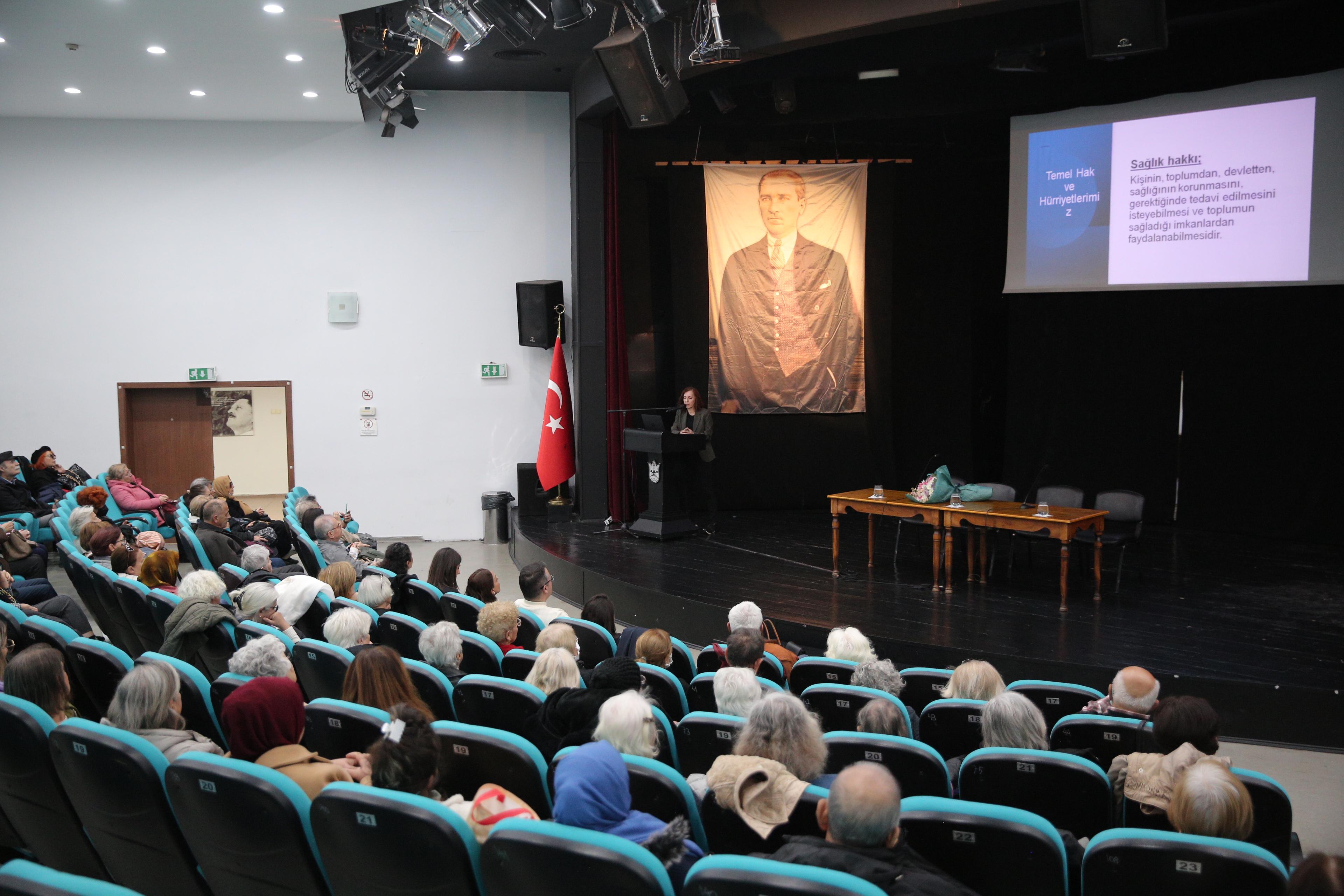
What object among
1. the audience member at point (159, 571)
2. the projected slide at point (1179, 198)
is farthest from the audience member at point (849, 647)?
the projected slide at point (1179, 198)

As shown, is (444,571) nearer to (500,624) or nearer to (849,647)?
(500,624)

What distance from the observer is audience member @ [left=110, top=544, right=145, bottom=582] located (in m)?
5.38

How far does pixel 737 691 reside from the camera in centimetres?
337

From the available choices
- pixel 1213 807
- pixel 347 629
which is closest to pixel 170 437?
pixel 347 629

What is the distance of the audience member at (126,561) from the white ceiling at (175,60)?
3.82 meters

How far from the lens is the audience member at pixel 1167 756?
267 cm

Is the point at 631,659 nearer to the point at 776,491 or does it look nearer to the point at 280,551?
the point at 280,551

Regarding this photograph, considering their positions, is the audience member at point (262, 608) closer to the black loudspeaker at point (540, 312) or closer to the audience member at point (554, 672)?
the audience member at point (554, 672)

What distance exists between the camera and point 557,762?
257 centimetres

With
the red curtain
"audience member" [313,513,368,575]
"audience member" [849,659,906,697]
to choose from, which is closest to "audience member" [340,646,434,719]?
"audience member" [849,659,906,697]

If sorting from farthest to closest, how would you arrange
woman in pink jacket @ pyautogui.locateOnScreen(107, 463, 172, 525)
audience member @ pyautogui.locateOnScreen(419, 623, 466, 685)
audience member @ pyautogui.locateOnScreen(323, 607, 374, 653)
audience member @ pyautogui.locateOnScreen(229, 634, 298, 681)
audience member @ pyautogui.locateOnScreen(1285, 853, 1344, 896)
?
woman in pink jacket @ pyautogui.locateOnScreen(107, 463, 172, 525) → audience member @ pyautogui.locateOnScreen(323, 607, 374, 653) → audience member @ pyautogui.locateOnScreen(419, 623, 466, 685) → audience member @ pyautogui.locateOnScreen(229, 634, 298, 681) → audience member @ pyautogui.locateOnScreen(1285, 853, 1344, 896)

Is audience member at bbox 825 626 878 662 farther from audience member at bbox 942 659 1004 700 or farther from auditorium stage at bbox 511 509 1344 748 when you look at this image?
auditorium stage at bbox 511 509 1344 748

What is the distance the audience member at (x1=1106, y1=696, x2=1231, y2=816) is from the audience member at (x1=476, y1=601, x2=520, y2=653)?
7.99 ft

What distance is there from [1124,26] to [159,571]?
6.00 m
